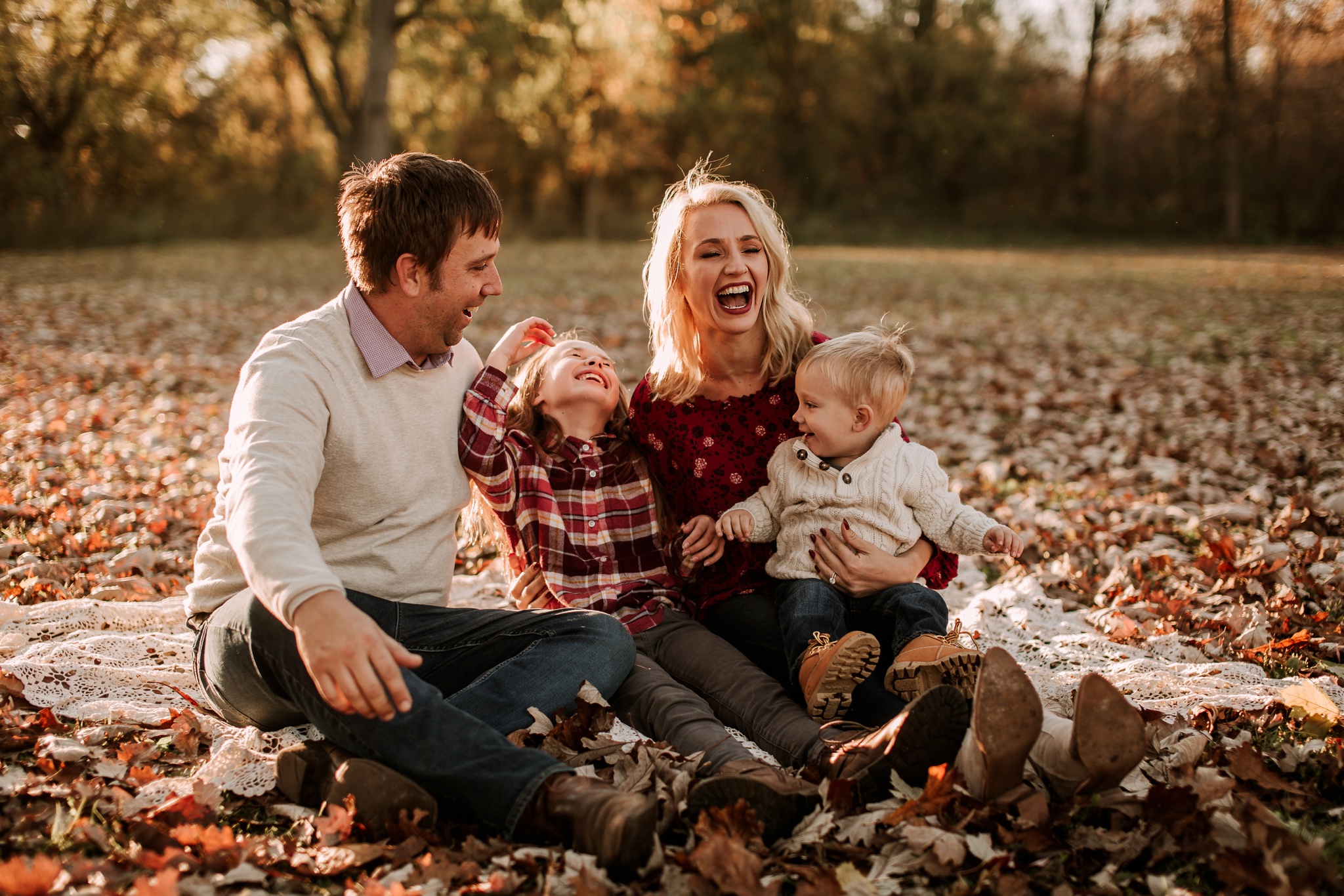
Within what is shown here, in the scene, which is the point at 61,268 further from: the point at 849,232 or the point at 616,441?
the point at 849,232

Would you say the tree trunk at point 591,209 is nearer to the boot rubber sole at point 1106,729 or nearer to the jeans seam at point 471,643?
the jeans seam at point 471,643

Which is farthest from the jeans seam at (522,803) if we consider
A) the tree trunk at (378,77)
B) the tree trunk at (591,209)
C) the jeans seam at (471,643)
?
the tree trunk at (591,209)

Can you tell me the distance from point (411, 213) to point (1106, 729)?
236cm

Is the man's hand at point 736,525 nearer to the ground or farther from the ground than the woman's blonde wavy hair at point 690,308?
nearer to the ground

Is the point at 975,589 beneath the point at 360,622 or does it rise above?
beneath

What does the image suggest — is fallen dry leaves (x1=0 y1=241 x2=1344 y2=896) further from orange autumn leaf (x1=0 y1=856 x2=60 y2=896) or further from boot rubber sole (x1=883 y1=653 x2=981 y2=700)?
boot rubber sole (x1=883 y1=653 x2=981 y2=700)

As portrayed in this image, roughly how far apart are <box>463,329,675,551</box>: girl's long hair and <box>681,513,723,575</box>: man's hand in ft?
0.98

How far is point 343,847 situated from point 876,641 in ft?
5.00

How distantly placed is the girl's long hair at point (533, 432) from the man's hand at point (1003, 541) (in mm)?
1217

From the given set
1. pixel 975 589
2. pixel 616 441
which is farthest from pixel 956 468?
pixel 616 441

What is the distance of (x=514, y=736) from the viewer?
110 inches

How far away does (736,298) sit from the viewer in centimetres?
358

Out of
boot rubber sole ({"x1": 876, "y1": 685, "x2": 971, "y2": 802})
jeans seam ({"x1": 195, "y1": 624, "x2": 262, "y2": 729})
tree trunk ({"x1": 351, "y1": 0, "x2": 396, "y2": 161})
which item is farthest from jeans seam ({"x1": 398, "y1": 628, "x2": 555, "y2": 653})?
tree trunk ({"x1": 351, "y1": 0, "x2": 396, "y2": 161})

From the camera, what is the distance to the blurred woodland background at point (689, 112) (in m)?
22.9
